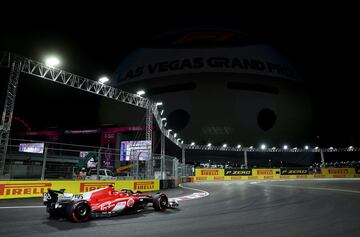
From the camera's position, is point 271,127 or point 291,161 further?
point 291,161

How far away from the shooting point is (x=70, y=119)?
47719 mm

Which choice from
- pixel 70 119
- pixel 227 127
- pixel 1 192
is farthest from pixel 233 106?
pixel 1 192

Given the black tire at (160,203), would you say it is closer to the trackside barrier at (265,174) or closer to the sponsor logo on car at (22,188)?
the sponsor logo on car at (22,188)

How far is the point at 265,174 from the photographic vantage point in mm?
39344

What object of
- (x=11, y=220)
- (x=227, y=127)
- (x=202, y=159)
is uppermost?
(x=227, y=127)

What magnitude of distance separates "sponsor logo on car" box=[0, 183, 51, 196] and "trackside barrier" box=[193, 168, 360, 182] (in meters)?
25.5

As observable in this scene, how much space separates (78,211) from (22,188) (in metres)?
6.38

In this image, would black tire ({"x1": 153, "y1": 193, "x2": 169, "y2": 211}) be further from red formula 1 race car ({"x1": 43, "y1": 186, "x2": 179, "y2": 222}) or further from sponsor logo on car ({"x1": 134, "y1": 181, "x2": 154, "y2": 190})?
sponsor logo on car ({"x1": 134, "y1": 181, "x2": 154, "y2": 190})

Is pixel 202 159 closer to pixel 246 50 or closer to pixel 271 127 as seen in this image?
pixel 271 127

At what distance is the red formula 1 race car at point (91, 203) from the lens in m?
5.37

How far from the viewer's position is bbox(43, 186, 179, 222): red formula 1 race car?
17.6ft

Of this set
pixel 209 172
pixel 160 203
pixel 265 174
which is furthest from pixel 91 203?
pixel 265 174

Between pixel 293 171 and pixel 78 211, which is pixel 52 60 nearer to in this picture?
pixel 78 211

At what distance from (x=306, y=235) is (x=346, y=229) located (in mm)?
1081
